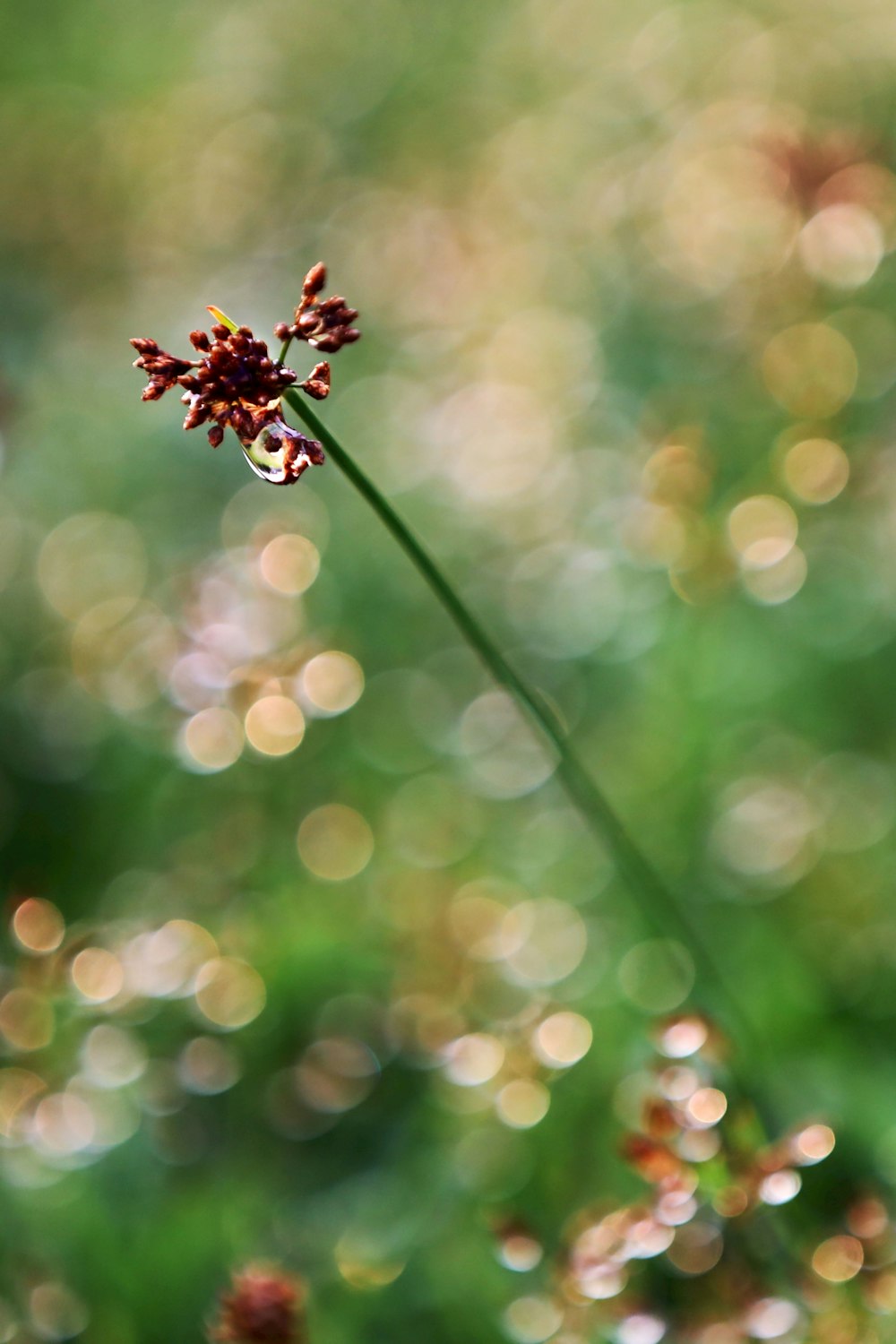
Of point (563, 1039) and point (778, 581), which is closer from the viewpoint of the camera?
point (563, 1039)

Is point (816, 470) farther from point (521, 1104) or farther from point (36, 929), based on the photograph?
point (36, 929)

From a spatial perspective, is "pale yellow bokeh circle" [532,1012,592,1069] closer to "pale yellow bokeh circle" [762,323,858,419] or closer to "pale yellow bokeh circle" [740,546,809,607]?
"pale yellow bokeh circle" [740,546,809,607]

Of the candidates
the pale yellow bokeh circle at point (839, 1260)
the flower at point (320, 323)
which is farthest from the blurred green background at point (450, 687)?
the flower at point (320, 323)

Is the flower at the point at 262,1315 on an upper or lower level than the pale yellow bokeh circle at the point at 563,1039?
upper

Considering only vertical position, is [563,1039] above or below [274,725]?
below

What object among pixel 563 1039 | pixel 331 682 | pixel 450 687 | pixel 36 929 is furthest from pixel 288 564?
pixel 563 1039

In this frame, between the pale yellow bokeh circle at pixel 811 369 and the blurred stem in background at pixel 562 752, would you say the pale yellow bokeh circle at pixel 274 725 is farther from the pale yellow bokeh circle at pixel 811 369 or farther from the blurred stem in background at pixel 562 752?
the pale yellow bokeh circle at pixel 811 369

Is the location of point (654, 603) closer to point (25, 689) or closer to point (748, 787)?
point (748, 787)

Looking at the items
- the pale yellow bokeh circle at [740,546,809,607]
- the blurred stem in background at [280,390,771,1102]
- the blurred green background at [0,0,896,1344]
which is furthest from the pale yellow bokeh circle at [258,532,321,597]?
the pale yellow bokeh circle at [740,546,809,607]
